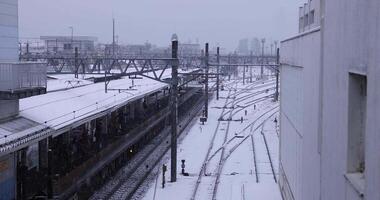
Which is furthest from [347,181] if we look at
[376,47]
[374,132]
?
[376,47]

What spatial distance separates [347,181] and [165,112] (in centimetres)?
2153

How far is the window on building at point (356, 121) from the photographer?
533 cm

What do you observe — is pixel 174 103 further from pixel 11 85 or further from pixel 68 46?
pixel 68 46

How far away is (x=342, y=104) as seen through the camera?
5637 millimetres

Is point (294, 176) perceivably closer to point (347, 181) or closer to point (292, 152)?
point (292, 152)

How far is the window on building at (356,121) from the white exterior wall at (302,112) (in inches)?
83.7

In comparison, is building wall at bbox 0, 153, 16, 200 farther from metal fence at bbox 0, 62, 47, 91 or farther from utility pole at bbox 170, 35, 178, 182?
utility pole at bbox 170, 35, 178, 182

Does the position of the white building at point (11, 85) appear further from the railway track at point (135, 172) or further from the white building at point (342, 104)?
the white building at point (342, 104)

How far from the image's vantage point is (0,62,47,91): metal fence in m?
10.2

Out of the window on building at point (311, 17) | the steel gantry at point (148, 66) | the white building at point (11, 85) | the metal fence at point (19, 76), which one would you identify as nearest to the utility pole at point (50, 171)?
the white building at point (11, 85)

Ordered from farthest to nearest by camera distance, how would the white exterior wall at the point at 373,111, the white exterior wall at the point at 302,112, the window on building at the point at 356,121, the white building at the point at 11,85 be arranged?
the white building at the point at 11,85
the white exterior wall at the point at 302,112
the window on building at the point at 356,121
the white exterior wall at the point at 373,111

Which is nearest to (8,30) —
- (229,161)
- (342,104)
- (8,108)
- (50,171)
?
(8,108)

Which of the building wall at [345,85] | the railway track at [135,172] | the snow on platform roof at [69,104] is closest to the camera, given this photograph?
the building wall at [345,85]

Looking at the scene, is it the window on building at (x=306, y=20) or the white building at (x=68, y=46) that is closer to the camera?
the window on building at (x=306, y=20)
